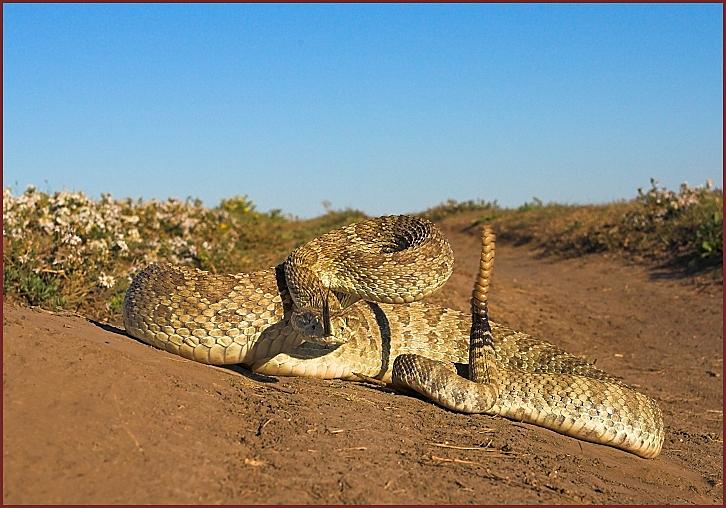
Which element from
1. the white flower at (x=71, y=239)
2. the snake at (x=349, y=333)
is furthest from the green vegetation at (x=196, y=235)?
the snake at (x=349, y=333)

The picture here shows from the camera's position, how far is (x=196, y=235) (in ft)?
47.5

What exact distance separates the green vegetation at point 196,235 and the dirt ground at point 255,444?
8.50 ft

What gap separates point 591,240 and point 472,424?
1530cm

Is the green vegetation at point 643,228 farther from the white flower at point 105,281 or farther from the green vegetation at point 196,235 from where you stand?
the white flower at point 105,281

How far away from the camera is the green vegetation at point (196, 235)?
369 inches

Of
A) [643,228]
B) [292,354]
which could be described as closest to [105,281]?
Answer: [292,354]

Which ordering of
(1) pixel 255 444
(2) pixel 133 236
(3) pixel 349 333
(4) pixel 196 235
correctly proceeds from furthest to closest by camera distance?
(4) pixel 196 235 → (2) pixel 133 236 → (3) pixel 349 333 → (1) pixel 255 444

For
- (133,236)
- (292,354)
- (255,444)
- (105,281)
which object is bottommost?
(255,444)

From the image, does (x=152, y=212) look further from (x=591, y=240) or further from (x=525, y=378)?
(x=591, y=240)

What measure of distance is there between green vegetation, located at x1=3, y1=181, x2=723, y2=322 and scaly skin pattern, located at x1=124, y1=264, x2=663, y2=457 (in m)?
2.63

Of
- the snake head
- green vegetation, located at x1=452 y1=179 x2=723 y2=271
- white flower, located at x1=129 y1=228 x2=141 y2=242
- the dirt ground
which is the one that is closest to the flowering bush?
white flower, located at x1=129 y1=228 x2=141 y2=242

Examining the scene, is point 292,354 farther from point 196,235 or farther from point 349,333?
point 196,235

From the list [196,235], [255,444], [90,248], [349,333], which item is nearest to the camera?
[255,444]

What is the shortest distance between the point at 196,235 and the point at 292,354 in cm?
799
